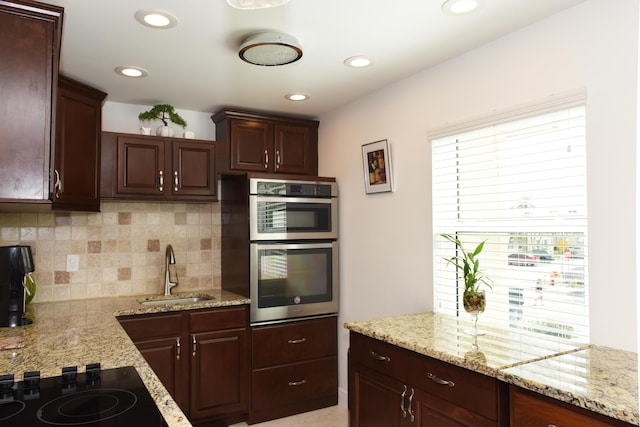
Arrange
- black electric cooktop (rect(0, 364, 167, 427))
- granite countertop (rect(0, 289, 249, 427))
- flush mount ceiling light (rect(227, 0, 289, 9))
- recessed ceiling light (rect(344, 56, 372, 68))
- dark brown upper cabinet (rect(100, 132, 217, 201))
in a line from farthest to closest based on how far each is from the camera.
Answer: dark brown upper cabinet (rect(100, 132, 217, 201))
recessed ceiling light (rect(344, 56, 372, 68))
flush mount ceiling light (rect(227, 0, 289, 9))
granite countertop (rect(0, 289, 249, 427))
black electric cooktop (rect(0, 364, 167, 427))

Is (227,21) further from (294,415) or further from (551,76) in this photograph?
(294,415)

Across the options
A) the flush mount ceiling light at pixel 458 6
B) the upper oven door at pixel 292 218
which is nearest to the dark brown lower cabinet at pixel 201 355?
the upper oven door at pixel 292 218

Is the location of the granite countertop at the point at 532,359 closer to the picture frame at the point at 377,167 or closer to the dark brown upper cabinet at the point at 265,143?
the picture frame at the point at 377,167

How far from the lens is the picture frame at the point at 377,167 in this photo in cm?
319

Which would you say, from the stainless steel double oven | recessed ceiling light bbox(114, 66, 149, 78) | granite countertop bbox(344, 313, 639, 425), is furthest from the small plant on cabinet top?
granite countertop bbox(344, 313, 639, 425)

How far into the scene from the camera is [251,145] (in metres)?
3.74

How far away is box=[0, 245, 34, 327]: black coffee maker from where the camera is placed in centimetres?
243

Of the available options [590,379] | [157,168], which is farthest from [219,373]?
[590,379]

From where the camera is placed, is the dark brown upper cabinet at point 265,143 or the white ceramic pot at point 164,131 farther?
the dark brown upper cabinet at point 265,143

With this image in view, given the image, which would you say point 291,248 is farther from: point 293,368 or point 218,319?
point 293,368

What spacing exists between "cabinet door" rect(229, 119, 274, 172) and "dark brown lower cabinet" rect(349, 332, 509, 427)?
1744 millimetres

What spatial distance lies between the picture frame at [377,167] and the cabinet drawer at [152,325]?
5.31 ft

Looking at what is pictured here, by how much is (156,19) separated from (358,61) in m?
1.13

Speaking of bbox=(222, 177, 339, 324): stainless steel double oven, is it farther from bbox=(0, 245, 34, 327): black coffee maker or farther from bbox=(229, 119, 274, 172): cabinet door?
bbox=(0, 245, 34, 327): black coffee maker
